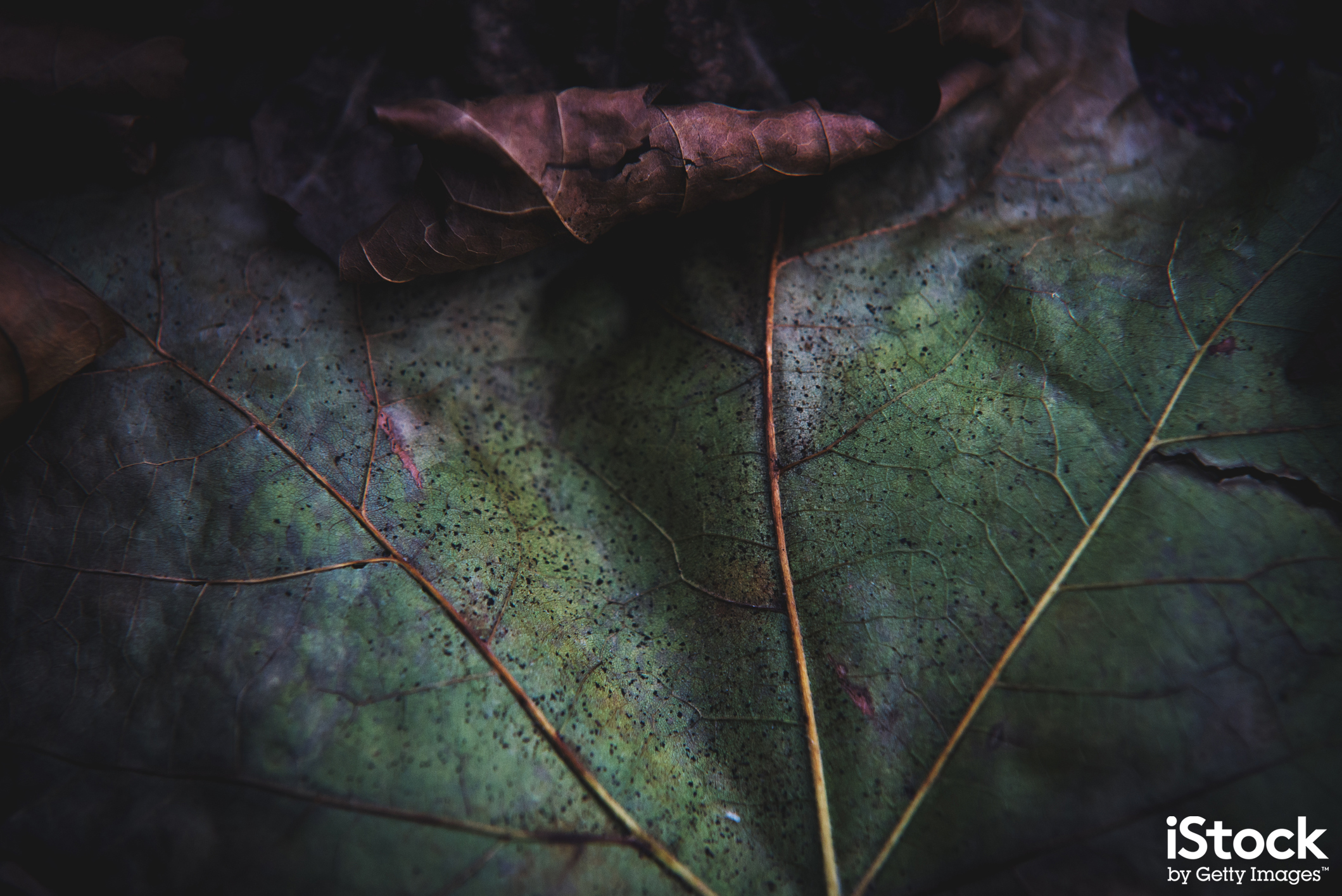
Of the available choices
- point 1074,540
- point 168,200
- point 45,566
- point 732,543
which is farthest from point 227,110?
point 1074,540

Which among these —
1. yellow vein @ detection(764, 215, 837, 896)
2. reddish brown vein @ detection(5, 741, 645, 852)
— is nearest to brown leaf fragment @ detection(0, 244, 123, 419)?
reddish brown vein @ detection(5, 741, 645, 852)

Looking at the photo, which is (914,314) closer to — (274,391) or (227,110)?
(274,391)

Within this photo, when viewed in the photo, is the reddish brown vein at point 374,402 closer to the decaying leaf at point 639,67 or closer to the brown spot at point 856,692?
the decaying leaf at point 639,67

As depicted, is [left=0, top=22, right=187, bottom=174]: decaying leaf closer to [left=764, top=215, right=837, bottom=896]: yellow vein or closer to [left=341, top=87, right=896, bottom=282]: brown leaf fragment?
[left=341, top=87, right=896, bottom=282]: brown leaf fragment

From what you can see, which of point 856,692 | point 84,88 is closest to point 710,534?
point 856,692

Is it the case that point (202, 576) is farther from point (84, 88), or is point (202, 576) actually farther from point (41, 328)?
point (84, 88)

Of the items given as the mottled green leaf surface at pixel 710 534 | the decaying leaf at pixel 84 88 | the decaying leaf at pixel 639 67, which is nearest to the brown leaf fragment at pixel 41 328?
the mottled green leaf surface at pixel 710 534
